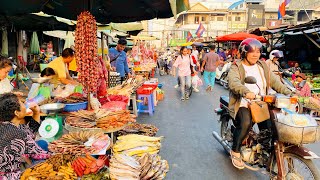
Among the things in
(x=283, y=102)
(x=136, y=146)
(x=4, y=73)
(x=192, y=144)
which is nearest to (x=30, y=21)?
(x=4, y=73)

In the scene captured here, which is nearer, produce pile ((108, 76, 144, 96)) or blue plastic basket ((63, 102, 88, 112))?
blue plastic basket ((63, 102, 88, 112))

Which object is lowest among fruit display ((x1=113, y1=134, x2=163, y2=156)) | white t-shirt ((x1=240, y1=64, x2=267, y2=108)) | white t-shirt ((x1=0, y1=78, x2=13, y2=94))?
fruit display ((x1=113, y1=134, x2=163, y2=156))

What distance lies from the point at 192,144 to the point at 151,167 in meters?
2.91

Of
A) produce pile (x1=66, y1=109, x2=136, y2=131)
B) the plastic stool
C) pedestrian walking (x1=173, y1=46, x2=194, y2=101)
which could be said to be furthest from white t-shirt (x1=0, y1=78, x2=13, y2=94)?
pedestrian walking (x1=173, y1=46, x2=194, y2=101)

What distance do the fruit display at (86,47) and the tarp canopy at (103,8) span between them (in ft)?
1.69

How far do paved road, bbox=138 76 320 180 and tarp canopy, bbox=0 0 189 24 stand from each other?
2.58 metres

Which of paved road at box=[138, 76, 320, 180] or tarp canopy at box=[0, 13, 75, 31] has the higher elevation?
tarp canopy at box=[0, 13, 75, 31]

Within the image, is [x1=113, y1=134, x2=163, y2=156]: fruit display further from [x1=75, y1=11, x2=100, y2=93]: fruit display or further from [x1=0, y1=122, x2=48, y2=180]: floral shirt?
[x1=75, y1=11, x2=100, y2=93]: fruit display

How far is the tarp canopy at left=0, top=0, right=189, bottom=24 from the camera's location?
5.24 m

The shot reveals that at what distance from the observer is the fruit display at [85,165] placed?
313 cm

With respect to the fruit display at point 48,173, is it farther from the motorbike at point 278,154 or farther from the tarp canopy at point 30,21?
the tarp canopy at point 30,21

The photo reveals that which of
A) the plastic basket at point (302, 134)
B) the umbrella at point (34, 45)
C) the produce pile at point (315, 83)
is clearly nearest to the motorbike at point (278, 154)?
the plastic basket at point (302, 134)

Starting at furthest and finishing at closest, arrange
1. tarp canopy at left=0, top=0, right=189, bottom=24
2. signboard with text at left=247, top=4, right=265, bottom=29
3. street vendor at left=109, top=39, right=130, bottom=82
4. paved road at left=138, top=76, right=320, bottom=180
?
signboard with text at left=247, top=4, right=265, bottom=29 → street vendor at left=109, top=39, right=130, bottom=82 → tarp canopy at left=0, top=0, right=189, bottom=24 → paved road at left=138, top=76, right=320, bottom=180

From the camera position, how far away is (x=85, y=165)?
→ 3.16m
